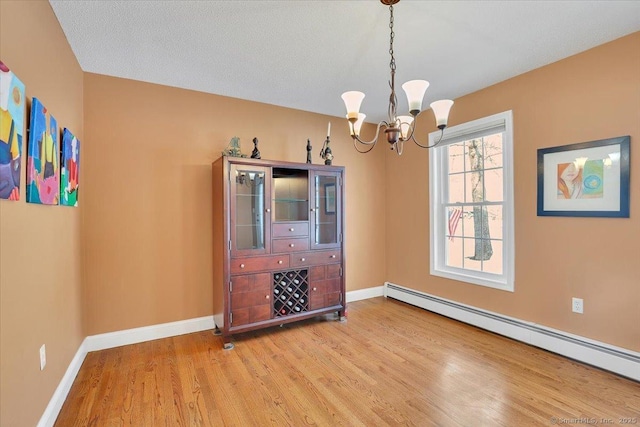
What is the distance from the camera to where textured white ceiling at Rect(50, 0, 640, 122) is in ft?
6.45

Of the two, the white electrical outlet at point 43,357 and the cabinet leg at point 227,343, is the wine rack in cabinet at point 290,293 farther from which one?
the white electrical outlet at point 43,357

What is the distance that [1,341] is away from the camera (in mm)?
1275

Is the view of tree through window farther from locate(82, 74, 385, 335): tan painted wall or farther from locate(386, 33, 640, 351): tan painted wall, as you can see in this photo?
locate(82, 74, 385, 335): tan painted wall

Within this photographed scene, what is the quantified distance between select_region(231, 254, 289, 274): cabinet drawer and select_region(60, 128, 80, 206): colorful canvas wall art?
4.43 feet

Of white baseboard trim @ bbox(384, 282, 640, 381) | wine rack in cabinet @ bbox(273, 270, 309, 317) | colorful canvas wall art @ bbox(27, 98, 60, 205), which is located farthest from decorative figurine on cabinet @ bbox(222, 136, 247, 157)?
white baseboard trim @ bbox(384, 282, 640, 381)

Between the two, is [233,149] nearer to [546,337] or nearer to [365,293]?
[365,293]

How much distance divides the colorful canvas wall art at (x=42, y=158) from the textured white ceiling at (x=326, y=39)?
81 centimetres

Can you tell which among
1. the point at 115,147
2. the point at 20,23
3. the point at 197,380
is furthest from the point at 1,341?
the point at 115,147

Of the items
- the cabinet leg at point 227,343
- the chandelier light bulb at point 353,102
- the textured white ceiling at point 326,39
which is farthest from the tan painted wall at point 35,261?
the chandelier light bulb at point 353,102

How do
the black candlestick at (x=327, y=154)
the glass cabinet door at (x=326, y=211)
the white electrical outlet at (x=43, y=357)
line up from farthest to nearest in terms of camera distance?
the black candlestick at (x=327, y=154) < the glass cabinet door at (x=326, y=211) < the white electrical outlet at (x=43, y=357)

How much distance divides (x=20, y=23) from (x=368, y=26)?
196 centimetres

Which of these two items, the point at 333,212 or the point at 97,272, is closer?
the point at 97,272

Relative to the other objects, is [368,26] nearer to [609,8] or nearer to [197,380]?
[609,8]

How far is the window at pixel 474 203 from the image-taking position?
10.2 feet
